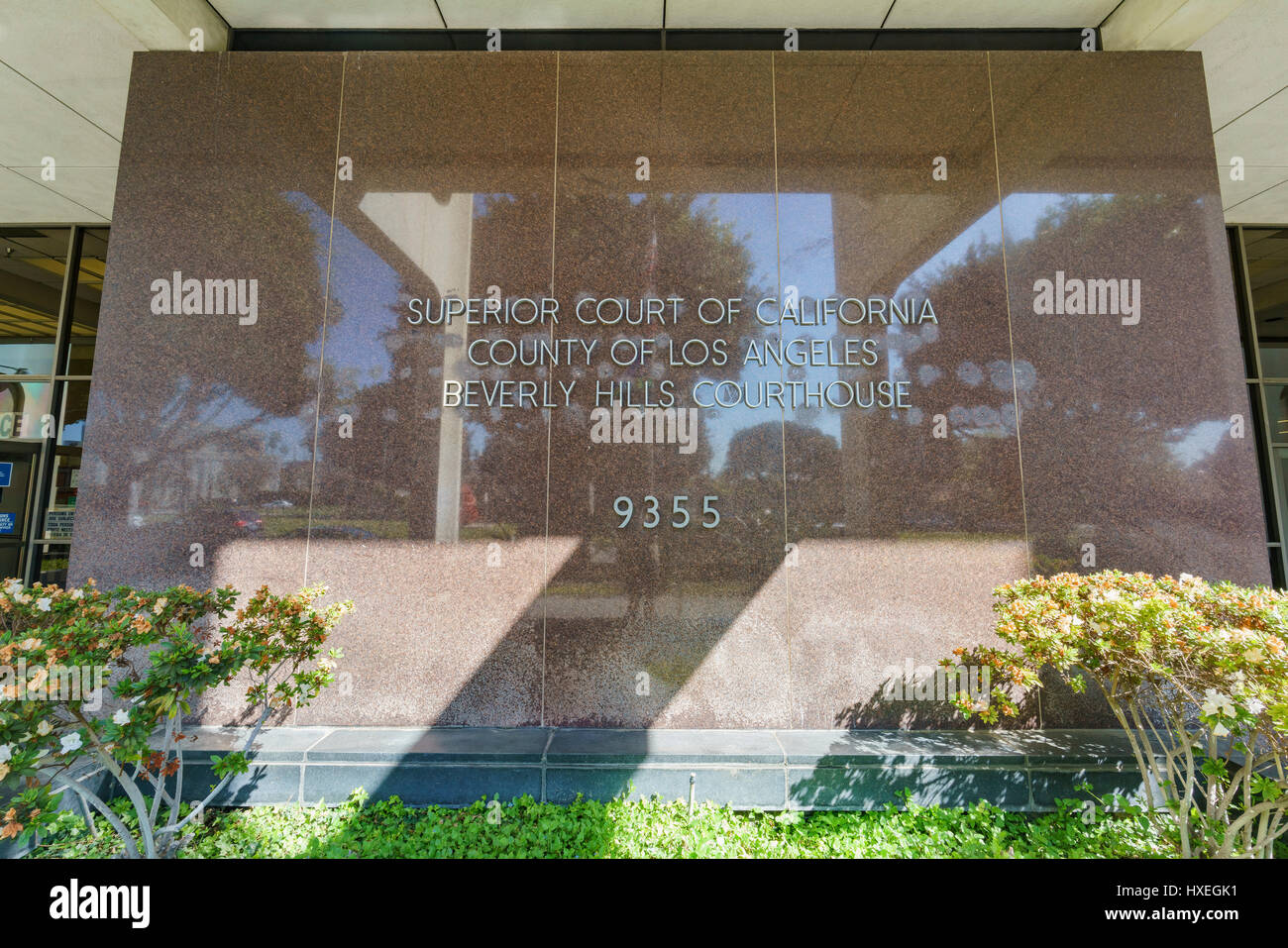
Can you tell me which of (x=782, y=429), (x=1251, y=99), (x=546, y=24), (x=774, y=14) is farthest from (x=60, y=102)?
(x=1251, y=99)

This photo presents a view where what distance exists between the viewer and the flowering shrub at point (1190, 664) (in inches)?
94.3

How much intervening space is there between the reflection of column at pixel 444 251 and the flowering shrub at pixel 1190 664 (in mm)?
3786

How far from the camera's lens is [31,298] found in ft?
22.9

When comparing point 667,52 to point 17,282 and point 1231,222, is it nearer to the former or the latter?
point 1231,222

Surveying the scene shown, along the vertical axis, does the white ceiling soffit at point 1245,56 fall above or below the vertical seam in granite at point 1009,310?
above

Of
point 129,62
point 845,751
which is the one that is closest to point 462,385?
point 845,751

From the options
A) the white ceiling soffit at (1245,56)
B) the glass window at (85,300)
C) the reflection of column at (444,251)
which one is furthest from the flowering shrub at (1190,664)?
the glass window at (85,300)

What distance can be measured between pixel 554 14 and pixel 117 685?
5.48 meters

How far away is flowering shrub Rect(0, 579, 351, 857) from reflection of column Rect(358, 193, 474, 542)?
1.35 m

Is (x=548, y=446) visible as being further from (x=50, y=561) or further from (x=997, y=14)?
(x=50, y=561)

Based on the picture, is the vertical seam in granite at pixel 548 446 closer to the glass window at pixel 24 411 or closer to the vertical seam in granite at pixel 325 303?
the vertical seam in granite at pixel 325 303

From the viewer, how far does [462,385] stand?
4230 mm

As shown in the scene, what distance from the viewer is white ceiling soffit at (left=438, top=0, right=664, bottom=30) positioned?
4.54 meters
